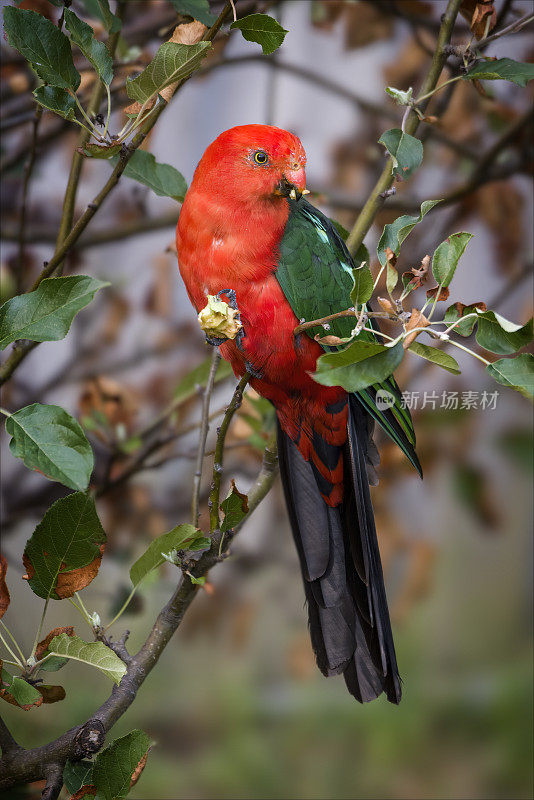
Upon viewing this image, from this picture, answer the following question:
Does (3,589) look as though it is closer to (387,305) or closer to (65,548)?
(65,548)

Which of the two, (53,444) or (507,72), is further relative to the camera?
(507,72)

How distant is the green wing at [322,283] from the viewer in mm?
504

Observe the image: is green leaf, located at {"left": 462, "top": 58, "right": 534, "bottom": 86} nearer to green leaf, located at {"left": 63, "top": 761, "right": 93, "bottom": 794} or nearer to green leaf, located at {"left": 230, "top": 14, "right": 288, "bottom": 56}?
green leaf, located at {"left": 230, "top": 14, "right": 288, "bottom": 56}

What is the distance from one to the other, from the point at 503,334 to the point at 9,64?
756mm

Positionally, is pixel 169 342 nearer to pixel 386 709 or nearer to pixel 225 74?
pixel 225 74

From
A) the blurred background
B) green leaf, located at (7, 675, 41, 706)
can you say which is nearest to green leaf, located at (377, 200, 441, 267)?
green leaf, located at (7, 675, 41, 706)

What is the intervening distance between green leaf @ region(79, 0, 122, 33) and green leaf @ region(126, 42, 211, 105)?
0.12 metres

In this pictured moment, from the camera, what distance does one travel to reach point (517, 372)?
0.38 m

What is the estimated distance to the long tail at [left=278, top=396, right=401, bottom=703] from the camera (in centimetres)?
51

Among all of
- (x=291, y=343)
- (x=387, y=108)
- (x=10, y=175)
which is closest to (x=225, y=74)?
(x=387, y=108)

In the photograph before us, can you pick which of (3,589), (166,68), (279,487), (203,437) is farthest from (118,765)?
(279,487)

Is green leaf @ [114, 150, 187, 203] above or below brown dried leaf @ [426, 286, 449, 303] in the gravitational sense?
above

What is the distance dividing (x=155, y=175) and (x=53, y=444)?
0.26m

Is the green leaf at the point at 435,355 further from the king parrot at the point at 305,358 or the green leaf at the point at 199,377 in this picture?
the green leaf at the point at 199,377
